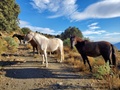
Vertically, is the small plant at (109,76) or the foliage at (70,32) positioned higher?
the foliage at (70,32)

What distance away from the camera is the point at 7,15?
94.1 feet

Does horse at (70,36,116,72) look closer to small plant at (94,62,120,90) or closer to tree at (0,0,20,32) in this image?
small plant at (94,62,120,90)

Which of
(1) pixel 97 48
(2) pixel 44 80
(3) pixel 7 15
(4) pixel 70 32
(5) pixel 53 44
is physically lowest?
(2) pixel 44 80

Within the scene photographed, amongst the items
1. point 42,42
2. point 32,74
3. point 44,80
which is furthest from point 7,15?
point 44,80

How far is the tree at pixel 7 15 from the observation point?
27.6 meters

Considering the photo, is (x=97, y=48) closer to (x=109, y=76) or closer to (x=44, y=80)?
(x=109, y=76)

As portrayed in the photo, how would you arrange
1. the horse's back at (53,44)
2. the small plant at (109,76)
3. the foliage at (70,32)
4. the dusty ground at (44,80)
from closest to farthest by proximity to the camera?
the small plant at (109,76) → the dusty ground at (44,80) → the horse's back at (53,44) → the foliage at (70,32)

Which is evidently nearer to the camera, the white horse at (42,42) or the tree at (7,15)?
the white horse at (42,42)

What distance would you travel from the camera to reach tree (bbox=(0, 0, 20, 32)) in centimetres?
2758

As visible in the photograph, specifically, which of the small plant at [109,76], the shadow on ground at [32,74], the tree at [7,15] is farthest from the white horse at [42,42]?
the tree at [7,15]

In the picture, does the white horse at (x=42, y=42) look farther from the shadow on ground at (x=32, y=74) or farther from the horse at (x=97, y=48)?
the horse at (x=97, y=48)

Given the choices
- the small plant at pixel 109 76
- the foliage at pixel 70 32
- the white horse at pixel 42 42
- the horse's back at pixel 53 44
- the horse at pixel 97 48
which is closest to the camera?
the small plant at pixel 109 76

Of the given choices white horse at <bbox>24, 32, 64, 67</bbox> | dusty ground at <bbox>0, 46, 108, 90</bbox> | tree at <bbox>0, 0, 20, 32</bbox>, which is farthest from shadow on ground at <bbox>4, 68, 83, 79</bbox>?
tree at <bbox>0, 0, 20, 32</bbox>

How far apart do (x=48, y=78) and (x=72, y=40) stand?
251cm
